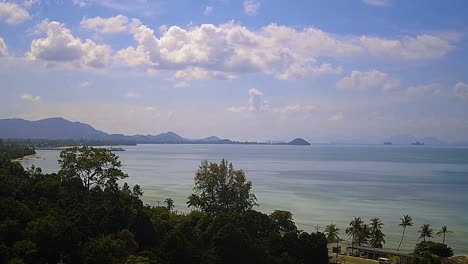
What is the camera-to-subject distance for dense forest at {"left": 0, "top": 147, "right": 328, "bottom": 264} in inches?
739

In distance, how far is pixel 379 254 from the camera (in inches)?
1207

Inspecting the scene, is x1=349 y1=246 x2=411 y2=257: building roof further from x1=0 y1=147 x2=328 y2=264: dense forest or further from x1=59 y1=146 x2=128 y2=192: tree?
x1=59 y1=146 x2=128 y2=192: tree

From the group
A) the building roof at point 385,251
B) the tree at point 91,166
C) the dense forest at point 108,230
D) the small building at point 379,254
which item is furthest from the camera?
the building roof at point 385,251

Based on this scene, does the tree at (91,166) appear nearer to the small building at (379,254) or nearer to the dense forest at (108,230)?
the dense forest at (108,230)

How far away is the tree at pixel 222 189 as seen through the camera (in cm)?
3469

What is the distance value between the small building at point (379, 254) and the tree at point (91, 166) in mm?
15581

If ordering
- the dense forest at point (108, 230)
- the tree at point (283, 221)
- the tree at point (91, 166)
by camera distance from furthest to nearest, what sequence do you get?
the tree at point (283, 221) < the tree at point (91, 166) < the dense forest at point (108, 230)

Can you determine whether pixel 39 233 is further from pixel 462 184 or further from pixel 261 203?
pixel 462 184

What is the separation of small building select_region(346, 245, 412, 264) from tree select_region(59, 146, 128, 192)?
51.1ft

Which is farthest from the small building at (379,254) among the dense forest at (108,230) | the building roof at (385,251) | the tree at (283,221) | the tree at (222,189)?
the tree at (222,189)

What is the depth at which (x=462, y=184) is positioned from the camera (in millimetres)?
86938

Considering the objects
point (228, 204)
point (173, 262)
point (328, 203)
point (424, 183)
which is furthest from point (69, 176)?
point (424, 183)

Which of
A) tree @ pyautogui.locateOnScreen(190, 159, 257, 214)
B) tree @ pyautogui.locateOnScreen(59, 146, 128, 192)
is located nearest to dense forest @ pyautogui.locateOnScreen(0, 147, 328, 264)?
tree @ pyautogui.locateOnScreen(59, 146, 128, 192)

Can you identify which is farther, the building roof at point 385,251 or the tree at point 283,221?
the tree at point 283,221
